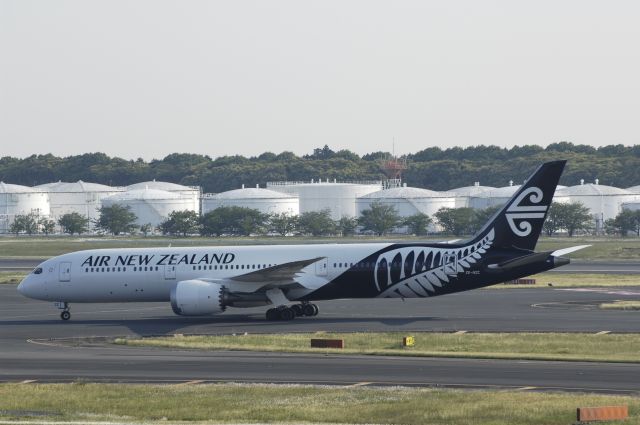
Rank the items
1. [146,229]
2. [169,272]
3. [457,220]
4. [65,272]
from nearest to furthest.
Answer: [169,272] < [65,272] < [457,220] < [146,229]

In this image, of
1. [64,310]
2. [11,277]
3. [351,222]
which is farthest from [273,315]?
[351,222]

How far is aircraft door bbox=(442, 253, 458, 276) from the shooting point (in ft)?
174

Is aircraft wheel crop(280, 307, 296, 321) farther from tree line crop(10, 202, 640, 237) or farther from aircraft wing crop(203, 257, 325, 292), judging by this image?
tree line crop(10, 202, 640, 237)

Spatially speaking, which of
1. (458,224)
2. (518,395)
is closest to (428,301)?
(518,395)

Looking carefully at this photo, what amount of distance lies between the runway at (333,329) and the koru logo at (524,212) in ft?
14.2

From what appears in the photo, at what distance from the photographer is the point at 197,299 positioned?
53.3 metres

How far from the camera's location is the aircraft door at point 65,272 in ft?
189

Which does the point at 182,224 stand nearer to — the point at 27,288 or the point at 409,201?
the point at 409,201

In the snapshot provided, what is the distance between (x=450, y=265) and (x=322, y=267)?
645cm

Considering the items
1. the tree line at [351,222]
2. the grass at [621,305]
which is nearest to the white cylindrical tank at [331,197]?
the tree line at [351,222]

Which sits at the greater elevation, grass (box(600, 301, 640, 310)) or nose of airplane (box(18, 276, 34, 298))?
nose of airplane (box(18, 276, 34, 298))

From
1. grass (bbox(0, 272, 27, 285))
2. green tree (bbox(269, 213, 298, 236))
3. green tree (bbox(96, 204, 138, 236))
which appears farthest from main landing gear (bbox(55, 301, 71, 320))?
green tree (bbox(96, 204, 138, 236))

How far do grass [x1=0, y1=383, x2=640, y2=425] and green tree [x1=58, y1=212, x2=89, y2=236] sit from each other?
159647mm

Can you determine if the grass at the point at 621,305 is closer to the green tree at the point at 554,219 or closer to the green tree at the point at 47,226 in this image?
the green tree at the point at 554,219
